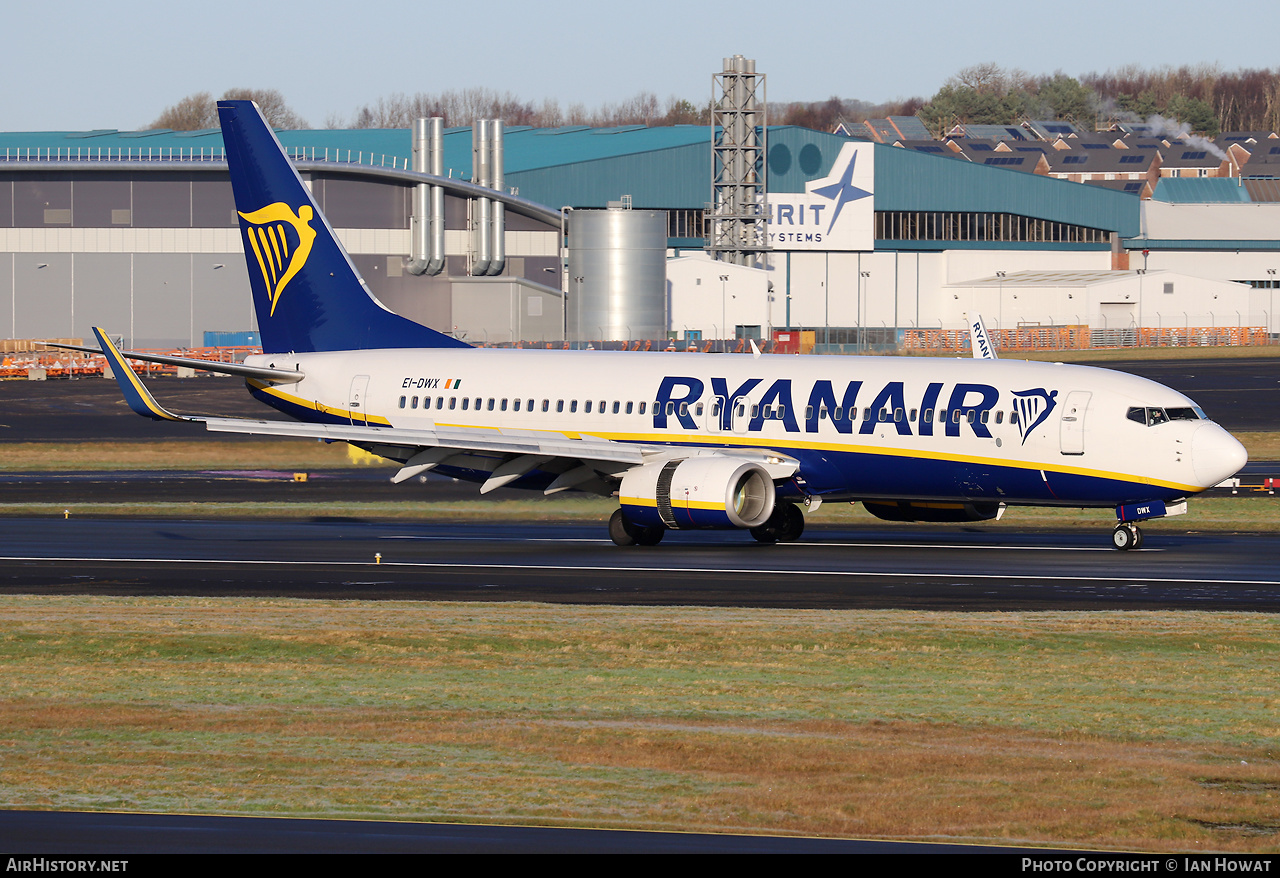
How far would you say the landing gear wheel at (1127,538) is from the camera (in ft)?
121

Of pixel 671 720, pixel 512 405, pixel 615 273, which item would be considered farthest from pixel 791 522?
pixel 615 273

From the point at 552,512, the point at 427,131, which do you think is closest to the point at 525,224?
the point at 427,131

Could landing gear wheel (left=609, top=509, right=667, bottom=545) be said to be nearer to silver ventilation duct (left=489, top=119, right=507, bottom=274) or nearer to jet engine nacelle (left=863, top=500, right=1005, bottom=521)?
jet engine nacelle (left=863, top=500, right=1005, bottom=521)

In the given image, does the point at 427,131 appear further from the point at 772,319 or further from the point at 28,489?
the point at 28,489

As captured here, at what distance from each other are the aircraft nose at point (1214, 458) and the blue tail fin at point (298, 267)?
19942mm

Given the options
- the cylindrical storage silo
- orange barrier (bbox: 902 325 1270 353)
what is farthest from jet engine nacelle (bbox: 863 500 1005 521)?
orange barrier (bbox: 902 325 1270 353)

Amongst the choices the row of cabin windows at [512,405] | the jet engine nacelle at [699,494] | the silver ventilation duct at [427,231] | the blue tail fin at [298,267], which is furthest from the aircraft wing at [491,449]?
the silver ventilation duct at [427,231]

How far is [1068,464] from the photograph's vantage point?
117 feet

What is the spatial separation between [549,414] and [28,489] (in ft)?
73.5

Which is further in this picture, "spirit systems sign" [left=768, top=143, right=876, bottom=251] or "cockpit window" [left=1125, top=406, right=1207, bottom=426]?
"spirit systems sign" [left=768, top=143, right=876, bottom=251]

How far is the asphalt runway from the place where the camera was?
29.6 meters

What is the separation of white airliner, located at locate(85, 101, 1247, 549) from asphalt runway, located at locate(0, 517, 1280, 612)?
135cm

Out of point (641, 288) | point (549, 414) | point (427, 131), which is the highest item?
point (427, 131)

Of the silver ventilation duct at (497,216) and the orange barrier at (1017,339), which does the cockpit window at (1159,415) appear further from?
the orange barrier at (1017,339)
